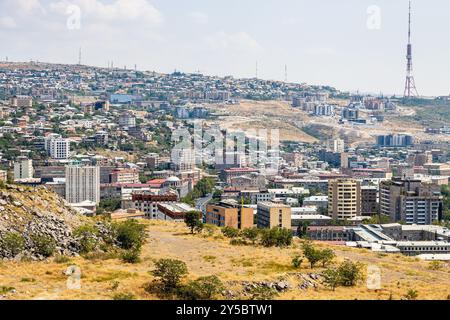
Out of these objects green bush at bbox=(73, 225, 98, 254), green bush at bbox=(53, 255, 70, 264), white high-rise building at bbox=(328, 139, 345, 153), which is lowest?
white high-rise building at bbox=(328, 139, 345, 153)

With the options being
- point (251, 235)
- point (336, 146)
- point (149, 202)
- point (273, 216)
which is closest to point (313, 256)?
point (251, 235)

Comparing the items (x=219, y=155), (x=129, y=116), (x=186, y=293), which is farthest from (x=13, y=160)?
(x=186, y=293)

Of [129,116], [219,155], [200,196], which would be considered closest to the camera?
[200,196]

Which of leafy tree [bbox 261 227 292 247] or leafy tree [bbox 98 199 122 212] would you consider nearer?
leafy tree [bbox 261 227 292 247]

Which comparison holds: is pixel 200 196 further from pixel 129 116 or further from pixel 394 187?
pixel 129 116

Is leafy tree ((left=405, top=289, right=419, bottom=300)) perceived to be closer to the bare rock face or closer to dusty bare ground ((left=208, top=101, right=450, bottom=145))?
the bare rock face

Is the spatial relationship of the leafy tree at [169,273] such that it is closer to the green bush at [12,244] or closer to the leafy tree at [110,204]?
the green bush at [12,244]

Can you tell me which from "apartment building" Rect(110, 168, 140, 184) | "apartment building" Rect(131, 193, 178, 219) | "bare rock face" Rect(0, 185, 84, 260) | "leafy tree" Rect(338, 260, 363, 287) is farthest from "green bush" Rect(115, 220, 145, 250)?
"apartment building" Rect(110, 168, 140, 184)
